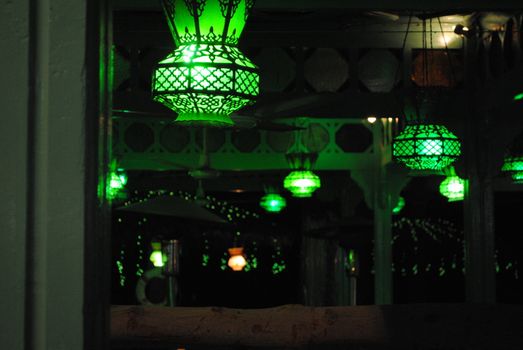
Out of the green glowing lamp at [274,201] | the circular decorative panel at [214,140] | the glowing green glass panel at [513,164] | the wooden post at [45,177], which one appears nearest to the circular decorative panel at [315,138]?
the circular decorative panel at [214,140]

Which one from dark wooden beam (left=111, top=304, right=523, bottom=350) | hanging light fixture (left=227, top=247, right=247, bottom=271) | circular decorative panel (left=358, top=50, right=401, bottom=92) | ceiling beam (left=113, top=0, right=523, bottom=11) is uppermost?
circular decorative panel (left=358, top=50, right=401, bottom=92)

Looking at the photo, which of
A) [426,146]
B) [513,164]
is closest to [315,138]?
[513,164]

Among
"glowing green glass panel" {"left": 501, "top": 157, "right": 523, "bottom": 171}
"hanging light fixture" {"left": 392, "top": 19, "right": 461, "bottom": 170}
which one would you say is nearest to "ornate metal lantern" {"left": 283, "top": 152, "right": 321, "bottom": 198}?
"glowing green glass panel" {"left": 501, "top": 157, "right": 523, "bottom": 171}

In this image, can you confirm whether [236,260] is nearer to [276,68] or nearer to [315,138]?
[315,138]

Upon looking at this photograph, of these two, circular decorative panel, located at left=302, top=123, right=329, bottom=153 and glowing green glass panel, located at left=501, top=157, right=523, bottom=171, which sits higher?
circular decorative panel, located at left=302, top=123, right=329, bottom=153

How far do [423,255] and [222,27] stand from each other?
17.6m

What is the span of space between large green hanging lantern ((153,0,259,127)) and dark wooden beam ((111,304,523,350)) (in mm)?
1291

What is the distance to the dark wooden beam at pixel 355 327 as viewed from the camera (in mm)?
4602

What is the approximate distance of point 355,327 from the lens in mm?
4629

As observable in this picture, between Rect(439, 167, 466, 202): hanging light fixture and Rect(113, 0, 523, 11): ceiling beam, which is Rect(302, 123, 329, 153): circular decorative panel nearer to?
Rect(439, 167, 466, 202): hanging light fixture

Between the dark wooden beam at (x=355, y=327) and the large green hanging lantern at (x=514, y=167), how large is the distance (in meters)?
5.25

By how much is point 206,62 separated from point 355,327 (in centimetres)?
159

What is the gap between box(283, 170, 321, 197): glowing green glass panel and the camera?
550 inches

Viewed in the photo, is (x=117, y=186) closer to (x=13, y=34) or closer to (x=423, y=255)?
(x=13, y=34)
